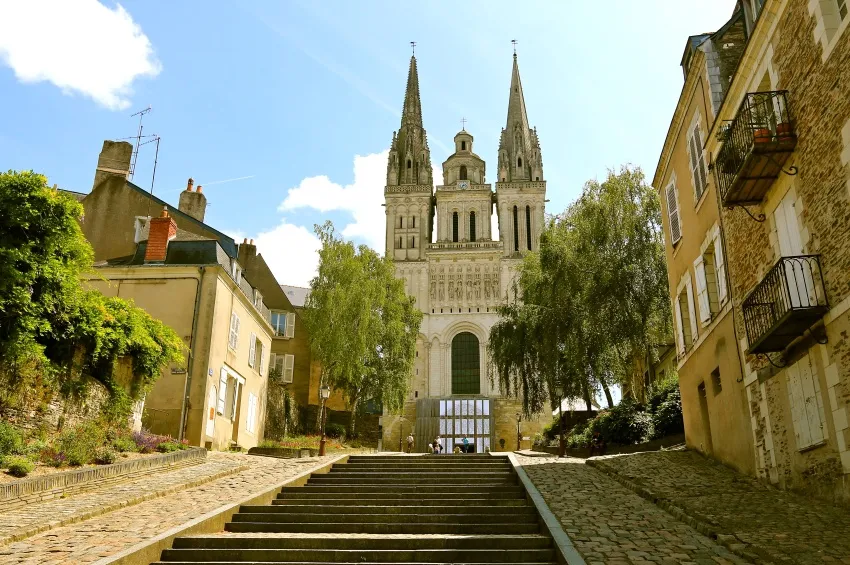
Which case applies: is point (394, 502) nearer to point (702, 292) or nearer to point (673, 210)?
point (702, 292)

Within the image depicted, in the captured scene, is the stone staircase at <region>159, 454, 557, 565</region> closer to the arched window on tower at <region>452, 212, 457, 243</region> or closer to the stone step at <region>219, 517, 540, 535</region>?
the stone step at <region>219, 517, 540, 535</region>

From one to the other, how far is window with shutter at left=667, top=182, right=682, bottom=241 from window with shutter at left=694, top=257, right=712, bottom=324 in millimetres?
1702

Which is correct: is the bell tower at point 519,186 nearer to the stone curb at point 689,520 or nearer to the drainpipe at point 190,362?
the drainpipe at point 190,362

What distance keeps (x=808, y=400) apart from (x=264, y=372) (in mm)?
20099

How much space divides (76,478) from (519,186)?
49.8 meters

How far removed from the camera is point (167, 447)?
54.1 feet

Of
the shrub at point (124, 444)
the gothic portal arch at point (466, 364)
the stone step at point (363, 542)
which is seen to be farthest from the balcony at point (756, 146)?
the gothic portal arch at point (466, 364)

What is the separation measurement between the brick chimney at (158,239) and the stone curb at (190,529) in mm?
10995

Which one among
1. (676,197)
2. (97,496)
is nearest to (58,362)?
(97,496)

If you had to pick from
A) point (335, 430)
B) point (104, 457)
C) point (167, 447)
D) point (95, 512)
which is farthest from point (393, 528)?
point (335, 430)

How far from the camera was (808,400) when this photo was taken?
9836mm

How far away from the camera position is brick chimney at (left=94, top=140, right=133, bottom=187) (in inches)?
1187

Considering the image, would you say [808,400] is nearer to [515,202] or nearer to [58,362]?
[58,362]

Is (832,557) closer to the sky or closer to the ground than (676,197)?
closer to the ground
